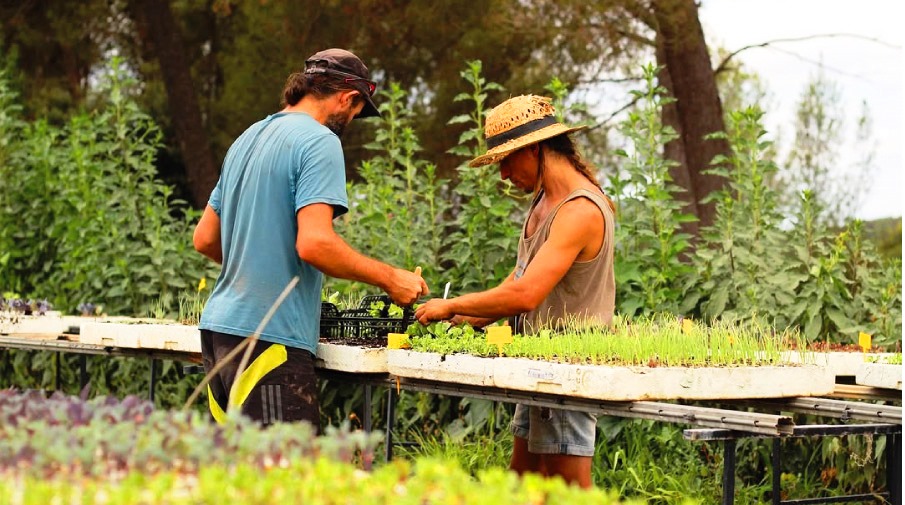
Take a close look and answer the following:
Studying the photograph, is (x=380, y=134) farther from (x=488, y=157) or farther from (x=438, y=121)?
(x=438, y=121)

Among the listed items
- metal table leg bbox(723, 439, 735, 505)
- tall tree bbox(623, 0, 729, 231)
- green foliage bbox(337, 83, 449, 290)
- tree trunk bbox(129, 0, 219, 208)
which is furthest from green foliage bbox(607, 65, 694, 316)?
tree trunk bbox(129, 0, 219, 208)

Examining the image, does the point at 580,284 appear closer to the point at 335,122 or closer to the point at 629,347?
the point at 629,347

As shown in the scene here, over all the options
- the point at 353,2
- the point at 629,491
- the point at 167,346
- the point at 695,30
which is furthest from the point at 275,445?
the point at 353,2

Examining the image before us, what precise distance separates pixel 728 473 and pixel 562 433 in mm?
577

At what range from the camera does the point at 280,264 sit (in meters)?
4.04

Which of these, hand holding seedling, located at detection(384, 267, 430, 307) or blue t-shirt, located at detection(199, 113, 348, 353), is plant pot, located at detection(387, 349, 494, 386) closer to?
hand holding seedling, located at detection(384, 267, 430, 307)

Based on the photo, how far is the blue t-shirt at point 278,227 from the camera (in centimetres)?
402

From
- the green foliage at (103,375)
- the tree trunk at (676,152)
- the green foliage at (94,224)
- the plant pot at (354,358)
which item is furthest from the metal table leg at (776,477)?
the tree trunk at (676,152)

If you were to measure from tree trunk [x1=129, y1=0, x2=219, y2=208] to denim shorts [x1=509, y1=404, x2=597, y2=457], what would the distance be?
342 inches

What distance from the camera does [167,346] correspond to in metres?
5.45

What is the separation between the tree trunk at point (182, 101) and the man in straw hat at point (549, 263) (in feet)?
27.3

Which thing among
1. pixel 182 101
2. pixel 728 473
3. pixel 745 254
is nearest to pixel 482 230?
pixel 745 254

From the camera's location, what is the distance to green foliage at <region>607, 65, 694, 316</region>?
6441 mm

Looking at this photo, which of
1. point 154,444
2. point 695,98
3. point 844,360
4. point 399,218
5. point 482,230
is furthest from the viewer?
point 695,98
